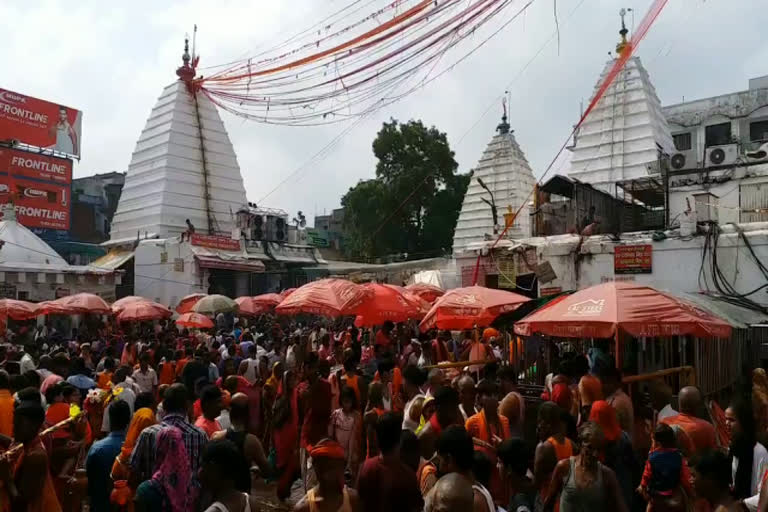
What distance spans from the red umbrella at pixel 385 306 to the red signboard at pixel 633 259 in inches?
227

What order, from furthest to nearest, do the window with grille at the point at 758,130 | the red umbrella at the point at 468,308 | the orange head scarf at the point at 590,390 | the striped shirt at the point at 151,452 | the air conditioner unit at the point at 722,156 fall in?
the window with grille at the point at 758,130
the air conditioner unit at the point at 722,156
the red umbrella at the point at 468,308
the orange head scarf at the point at 590,390
the striped shirt at the point at 151,452

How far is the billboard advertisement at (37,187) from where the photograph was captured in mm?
35656

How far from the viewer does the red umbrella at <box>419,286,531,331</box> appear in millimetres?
9477

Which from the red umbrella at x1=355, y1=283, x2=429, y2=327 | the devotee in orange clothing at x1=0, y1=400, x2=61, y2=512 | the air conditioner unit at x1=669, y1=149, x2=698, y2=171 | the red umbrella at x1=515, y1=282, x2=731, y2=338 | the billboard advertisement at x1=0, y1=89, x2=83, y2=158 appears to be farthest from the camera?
the billboard advertisement at x1=0, y1=89, x2=83, y2=158

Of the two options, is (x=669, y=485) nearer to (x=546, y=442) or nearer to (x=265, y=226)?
(x=546, y=442)

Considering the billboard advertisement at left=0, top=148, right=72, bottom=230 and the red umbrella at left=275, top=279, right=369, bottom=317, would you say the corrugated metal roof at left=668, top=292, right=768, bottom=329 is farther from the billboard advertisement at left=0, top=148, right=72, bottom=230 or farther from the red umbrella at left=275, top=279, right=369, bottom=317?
the billboard advertisement at left=0, top=148, right=72, bottom=230

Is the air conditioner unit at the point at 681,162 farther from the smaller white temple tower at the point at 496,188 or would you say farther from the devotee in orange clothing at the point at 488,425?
the devotee in orange clothing at the point at 488,425

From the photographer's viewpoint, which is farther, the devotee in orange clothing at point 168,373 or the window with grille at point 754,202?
the window with grille at point 754,202

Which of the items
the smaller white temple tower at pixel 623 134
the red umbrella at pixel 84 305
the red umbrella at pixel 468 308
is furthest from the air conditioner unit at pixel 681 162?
the red umbrella at pixel 84 305

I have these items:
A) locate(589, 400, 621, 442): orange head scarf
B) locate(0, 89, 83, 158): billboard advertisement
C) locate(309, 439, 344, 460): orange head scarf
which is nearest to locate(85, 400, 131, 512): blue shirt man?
locate(309, 439, 344, 460): orange head scarf

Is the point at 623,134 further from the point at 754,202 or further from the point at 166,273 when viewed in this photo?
the point at 166,273

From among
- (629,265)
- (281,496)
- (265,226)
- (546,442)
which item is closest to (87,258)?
(265,226)

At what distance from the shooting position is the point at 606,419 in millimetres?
4734

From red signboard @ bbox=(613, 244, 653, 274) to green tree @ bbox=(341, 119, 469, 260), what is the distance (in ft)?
65.9
